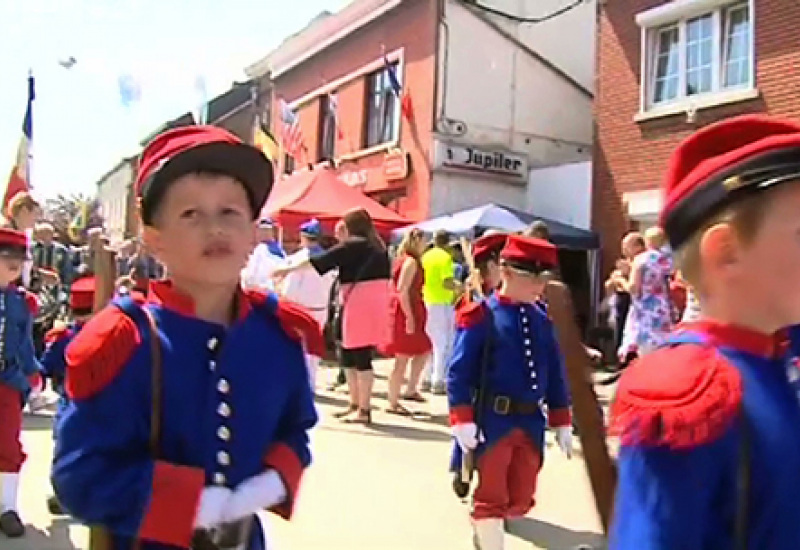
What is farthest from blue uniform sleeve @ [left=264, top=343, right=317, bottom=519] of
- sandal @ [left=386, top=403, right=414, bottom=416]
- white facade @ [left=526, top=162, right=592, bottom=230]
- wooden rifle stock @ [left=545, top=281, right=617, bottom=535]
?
white facade @ [left=526, top=162, right=592, bottom=230]

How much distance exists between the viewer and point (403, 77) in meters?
17.4

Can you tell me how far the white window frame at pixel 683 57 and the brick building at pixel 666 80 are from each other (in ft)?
0.04

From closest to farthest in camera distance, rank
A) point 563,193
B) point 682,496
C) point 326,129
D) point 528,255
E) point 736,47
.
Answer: point 682,496
point 528,255
point 736,47
point 563,193
point 326,129

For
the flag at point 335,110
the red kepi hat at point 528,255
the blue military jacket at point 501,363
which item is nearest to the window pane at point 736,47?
the red kepi hat at point 528,255

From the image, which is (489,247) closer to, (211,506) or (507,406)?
(507,406)

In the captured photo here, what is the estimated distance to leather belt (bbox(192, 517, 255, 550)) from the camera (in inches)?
81.4

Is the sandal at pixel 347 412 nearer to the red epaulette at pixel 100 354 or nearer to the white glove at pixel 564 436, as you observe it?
the white glove at pixel 564 436

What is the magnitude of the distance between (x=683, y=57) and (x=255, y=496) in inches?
480

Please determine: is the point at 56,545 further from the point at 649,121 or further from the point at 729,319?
the point at 649,121

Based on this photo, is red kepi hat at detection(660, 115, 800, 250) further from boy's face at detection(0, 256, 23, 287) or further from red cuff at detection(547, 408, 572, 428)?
boy's face at detection(0, 256, 23, 287)

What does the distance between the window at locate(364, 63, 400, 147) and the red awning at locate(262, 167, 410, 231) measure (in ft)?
12.0

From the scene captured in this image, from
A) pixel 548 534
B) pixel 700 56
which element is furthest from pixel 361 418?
pixel 700 56

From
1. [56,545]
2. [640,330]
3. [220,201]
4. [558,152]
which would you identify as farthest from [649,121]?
[220,201]

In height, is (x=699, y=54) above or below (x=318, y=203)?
above
